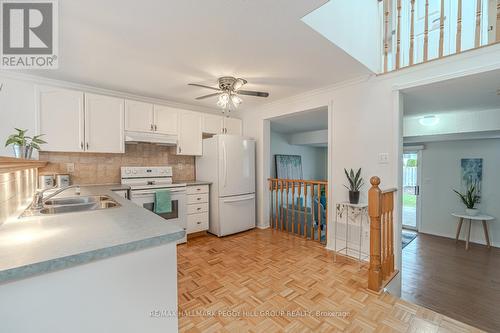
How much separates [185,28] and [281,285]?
2454 mm

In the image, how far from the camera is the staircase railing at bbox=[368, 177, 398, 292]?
2.04 metres

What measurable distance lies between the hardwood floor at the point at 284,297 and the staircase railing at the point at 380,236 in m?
0.18

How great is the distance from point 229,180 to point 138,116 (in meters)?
1.67

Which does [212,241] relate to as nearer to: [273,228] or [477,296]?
[273,228]

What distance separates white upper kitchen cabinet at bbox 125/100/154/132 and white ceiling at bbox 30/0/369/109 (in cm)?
24

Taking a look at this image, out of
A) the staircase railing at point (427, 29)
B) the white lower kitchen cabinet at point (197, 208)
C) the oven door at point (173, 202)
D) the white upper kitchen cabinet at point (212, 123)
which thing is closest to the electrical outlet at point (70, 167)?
the oven door at point (173, 202)

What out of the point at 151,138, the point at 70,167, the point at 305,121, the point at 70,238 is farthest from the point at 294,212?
the point at 70,167

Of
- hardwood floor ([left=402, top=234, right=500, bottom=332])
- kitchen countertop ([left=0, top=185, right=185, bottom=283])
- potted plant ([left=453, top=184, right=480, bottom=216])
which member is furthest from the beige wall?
potted plant ([left=453, top=184, right=480, bottom=216])

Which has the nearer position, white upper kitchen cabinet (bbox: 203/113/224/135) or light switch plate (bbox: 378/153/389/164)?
light switch plate (bbox: 378/153/389/164)

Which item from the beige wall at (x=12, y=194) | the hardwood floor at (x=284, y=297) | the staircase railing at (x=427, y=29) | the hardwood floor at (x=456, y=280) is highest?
the staircase railing at (x=427, y=29)

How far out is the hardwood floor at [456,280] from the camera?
2.40m

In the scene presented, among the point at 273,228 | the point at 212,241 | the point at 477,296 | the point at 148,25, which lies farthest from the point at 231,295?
the point at 477,296
